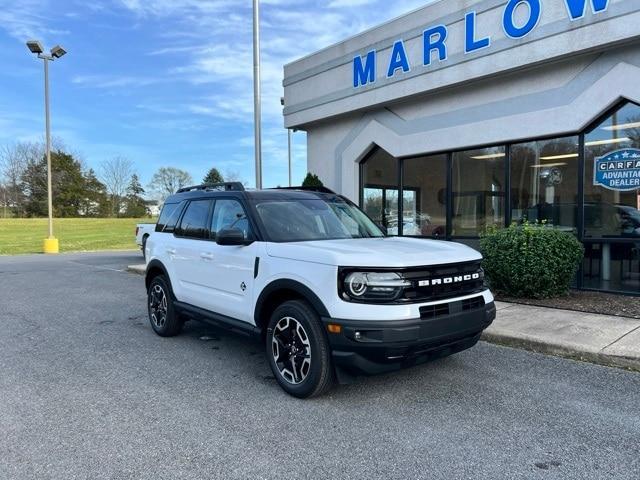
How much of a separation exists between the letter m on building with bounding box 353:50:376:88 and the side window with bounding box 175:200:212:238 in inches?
291

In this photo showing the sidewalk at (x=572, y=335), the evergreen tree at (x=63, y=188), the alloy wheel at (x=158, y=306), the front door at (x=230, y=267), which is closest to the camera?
the front door at (x=230, y=267)

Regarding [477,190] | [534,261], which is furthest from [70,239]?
[534,261]

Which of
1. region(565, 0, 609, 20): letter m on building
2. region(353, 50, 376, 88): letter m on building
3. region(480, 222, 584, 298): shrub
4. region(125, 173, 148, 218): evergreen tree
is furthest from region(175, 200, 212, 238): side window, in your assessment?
region(125, 173, 148, 218): evergreen tree

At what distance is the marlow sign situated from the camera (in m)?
8.16

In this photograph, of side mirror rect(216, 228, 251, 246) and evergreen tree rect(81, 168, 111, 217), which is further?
evergreen tree rect(81, 168, 111, 217)

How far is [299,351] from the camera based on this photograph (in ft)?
13.6

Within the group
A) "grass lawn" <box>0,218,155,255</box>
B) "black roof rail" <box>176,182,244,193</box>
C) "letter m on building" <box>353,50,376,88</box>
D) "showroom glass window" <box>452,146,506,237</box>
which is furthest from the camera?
"grass lawn" <box>0,218,155,255</box>

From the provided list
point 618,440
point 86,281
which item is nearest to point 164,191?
point 86,281

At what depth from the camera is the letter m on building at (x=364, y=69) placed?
38.8 feet

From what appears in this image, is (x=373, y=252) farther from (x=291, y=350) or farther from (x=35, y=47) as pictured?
(x=35, y=47)

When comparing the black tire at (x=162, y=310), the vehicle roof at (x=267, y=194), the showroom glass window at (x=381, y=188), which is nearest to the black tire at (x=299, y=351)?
the vehicle roof at (x=267, y=194)

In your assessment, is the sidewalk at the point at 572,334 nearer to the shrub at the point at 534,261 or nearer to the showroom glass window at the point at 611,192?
the shrub at the point at 534,261

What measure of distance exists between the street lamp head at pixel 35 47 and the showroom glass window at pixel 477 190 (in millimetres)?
19577

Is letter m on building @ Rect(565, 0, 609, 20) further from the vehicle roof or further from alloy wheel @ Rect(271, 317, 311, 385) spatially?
alloy wheel @ Rect(271, 317, 311, 385)
